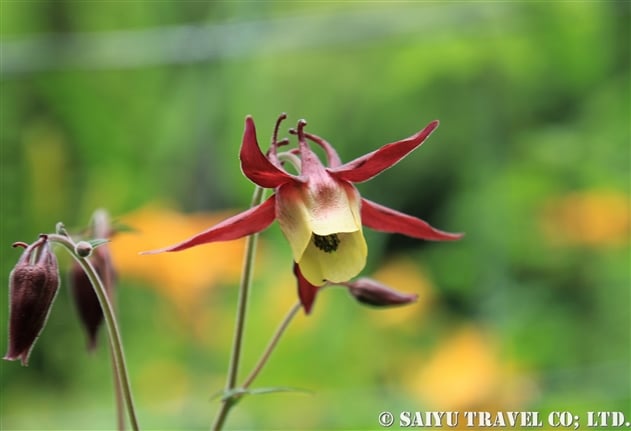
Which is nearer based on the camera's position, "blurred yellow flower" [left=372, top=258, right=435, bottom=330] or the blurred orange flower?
the blurred orange flower

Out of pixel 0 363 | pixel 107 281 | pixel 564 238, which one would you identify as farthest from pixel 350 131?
pixel 107 281

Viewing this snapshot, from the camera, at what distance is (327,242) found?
0.78m

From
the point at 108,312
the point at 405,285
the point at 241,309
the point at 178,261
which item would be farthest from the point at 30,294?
the point at 405,285

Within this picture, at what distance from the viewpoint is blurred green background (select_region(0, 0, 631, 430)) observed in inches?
85.3

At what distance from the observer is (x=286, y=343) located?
7.09 ft

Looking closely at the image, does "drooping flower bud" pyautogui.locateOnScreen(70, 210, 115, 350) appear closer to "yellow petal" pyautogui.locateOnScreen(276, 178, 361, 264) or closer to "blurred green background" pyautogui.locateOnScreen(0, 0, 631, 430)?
"yellow petal" pyautogui.locateOnScreen(276, 178, 361, 264)

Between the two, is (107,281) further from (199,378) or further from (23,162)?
(23,162)

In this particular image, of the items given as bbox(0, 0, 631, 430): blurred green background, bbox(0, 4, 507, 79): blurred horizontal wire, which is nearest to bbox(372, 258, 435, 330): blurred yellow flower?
bbox(0, 0, 631, 430): blurred green background

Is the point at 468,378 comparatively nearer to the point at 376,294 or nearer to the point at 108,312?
the point at 376,294

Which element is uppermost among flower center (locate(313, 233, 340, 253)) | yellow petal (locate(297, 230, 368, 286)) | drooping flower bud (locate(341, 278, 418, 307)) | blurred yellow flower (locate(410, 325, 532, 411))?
blurred yellow flower (locate(410, 325, 532, 411))

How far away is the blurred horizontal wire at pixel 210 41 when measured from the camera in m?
2.42

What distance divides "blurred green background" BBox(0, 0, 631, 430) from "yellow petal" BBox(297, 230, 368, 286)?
1.14m

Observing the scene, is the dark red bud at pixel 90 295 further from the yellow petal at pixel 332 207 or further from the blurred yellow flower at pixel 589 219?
the blurred yellow flower at pixel 589 219

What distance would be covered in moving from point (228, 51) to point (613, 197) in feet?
3.38
